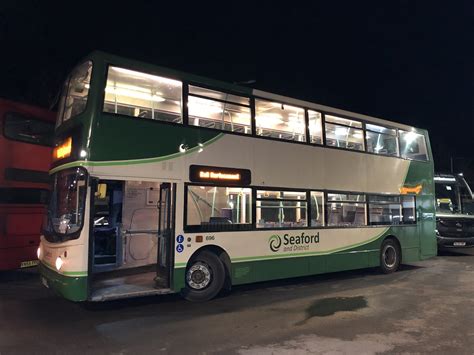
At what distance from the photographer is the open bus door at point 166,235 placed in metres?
7.48

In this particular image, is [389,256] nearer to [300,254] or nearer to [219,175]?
[300,254]

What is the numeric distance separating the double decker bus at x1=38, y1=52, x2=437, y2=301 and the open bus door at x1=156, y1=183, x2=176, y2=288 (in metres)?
0.03

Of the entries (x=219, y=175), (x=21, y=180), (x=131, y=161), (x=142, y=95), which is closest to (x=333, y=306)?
(x=219, y=175)

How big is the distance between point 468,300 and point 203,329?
5.21 m

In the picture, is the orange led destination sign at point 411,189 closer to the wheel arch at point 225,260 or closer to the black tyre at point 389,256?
the black tyre at point 389,256

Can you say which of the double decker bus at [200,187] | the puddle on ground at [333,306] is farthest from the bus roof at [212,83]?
the puddle on ground at [333,306]

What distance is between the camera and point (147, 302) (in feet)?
25.5

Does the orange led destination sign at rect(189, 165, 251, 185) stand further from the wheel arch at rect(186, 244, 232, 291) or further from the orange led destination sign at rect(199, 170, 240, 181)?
the wheel arch at rect(186, 244, 232, 291)

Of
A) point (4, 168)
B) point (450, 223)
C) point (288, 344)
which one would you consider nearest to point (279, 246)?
point (288, 344)

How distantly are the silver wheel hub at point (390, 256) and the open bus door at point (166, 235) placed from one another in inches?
251

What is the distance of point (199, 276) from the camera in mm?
7879

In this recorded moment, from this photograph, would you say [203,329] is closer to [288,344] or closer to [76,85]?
[288,344]

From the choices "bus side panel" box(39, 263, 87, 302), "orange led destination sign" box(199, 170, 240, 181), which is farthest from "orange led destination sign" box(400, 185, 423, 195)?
"bus side panel" box(39, 263, 87, 302)

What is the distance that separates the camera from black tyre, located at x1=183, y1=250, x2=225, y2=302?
777cm
